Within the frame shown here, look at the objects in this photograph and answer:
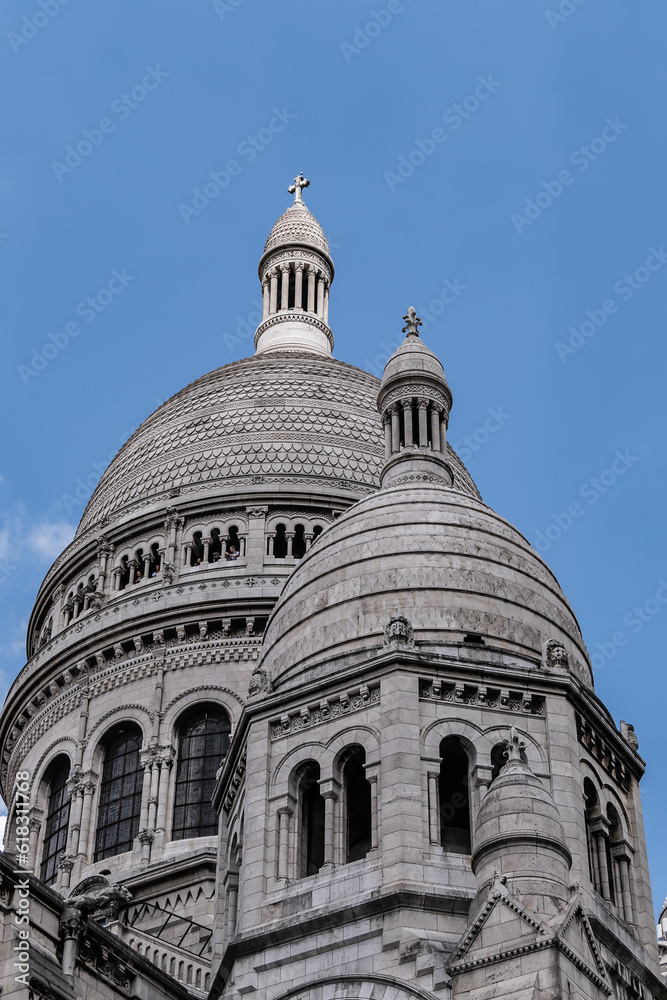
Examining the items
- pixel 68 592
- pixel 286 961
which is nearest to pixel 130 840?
pixel 68 592

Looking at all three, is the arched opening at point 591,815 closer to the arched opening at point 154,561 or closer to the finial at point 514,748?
the finial at point 514,748

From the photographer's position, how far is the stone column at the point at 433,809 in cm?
2992

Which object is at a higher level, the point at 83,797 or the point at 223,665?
the point at 223,665

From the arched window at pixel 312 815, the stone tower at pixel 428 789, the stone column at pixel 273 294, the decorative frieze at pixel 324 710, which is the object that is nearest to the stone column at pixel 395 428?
the stone tower at pixel 428 789

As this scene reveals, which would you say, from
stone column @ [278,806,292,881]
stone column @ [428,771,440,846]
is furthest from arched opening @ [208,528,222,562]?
stone column @ [428,771,440,846]

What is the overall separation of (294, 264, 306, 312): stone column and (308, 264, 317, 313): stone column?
A: 1.02 feet

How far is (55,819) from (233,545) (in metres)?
9.32

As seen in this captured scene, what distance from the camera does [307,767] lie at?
31.9 metres

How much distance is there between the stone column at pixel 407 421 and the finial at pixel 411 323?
3320mm

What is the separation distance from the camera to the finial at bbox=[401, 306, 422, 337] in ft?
151

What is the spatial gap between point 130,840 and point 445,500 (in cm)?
1449

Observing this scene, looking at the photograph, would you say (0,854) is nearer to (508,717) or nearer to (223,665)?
(508,717)

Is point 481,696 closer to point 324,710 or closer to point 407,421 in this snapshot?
point 324,710

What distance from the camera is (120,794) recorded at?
4734 cm
